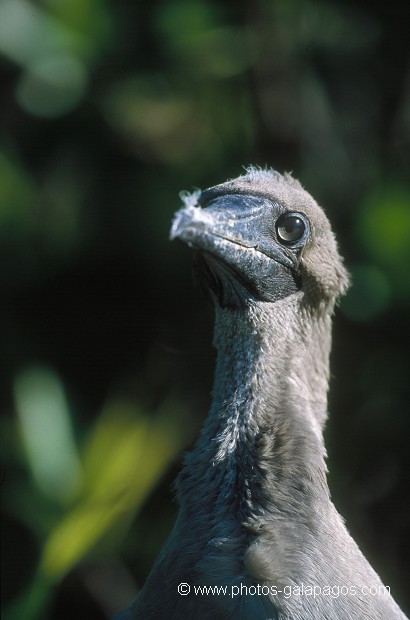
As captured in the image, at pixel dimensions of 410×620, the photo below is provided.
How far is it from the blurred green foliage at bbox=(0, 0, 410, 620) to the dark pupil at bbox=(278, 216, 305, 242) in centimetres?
153

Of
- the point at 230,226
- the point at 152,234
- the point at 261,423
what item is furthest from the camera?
the point at 152,234

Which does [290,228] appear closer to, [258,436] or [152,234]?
[258,436]

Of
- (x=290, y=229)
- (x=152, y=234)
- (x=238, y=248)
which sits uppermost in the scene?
(x=152, y=234)

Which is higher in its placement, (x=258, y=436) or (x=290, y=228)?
(x=290, y=228)

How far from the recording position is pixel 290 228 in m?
2.22

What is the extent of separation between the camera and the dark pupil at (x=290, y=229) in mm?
2209

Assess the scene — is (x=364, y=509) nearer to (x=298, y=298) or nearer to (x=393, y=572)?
(x=393, y=572)

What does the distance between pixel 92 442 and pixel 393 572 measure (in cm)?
134

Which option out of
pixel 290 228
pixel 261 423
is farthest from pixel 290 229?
pixel 261 423

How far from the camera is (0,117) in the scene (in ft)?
14.1

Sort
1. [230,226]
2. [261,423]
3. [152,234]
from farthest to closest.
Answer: [152,234], [261,423], [230,226]

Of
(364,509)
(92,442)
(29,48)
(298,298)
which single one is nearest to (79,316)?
(92,442)

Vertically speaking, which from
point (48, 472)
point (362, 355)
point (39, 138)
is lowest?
point (48, 472)

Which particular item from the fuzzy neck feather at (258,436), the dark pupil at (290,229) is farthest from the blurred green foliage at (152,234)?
the dark pupil at (290,229)
